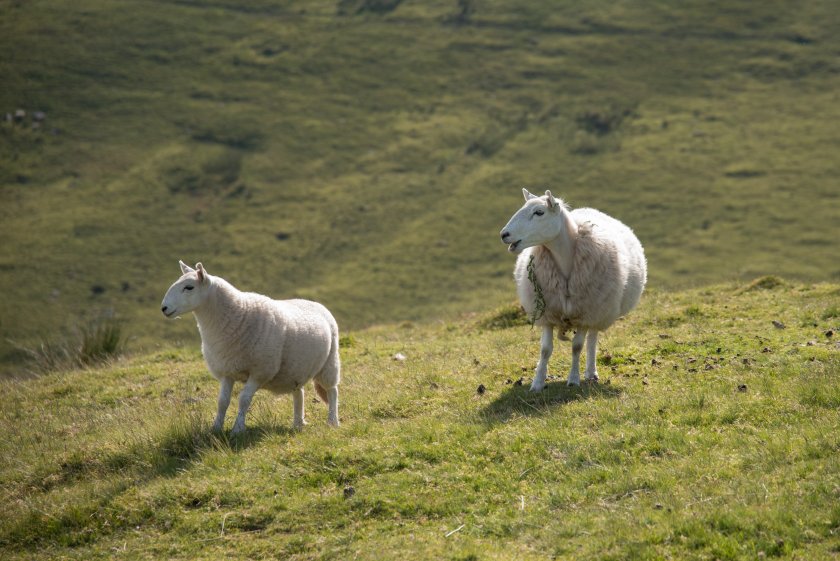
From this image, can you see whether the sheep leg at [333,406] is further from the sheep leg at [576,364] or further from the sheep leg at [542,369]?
the sheep leg at [576,364]

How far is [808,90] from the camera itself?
67000 mm

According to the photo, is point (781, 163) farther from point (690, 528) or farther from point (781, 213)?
point (690, 528)

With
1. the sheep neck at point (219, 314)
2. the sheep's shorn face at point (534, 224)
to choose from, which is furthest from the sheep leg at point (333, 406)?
the sheep's shorn face at point (534, 224)

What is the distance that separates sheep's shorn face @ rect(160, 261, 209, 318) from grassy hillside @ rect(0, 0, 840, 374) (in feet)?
104

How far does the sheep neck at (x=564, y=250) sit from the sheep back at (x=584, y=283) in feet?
0.18

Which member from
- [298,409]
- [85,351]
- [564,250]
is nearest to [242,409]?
[298,409]

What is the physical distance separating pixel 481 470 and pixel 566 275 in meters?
3.79

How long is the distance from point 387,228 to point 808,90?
32.9 meters

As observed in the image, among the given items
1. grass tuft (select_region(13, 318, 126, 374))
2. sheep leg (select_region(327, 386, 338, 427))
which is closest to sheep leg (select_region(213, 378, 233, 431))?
sheep leg (select_region(327, 386, 338, 427))

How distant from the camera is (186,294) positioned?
39.3ft

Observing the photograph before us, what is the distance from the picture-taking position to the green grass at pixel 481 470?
27.7 ft

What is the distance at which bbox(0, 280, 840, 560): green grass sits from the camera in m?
8.45

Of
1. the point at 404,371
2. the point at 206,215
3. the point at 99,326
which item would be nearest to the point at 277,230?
the point at 206,215

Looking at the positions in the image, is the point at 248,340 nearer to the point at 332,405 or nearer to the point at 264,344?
the point at 264,344
